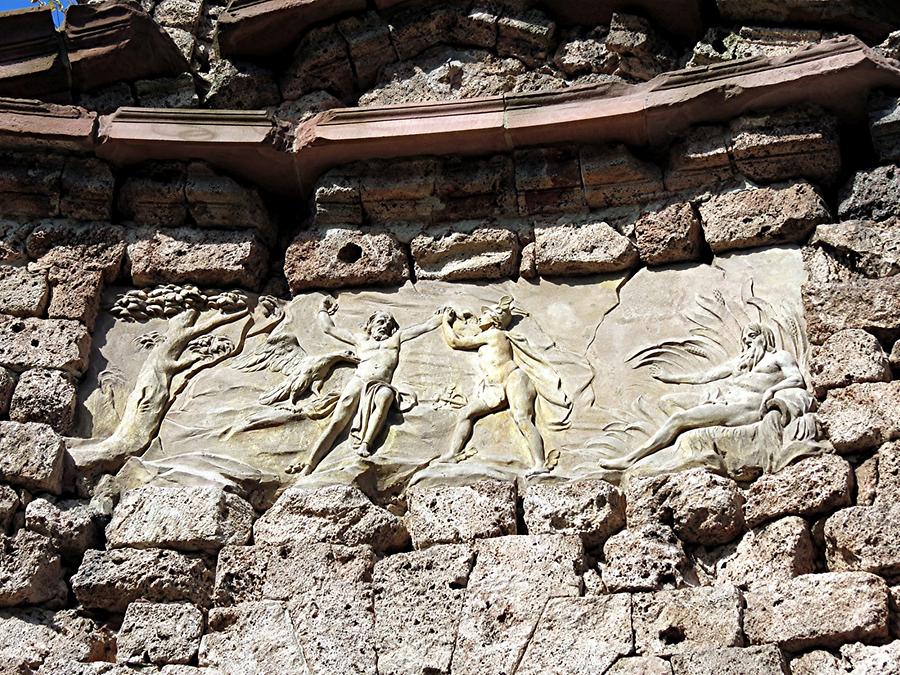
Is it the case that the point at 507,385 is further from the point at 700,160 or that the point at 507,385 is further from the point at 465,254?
the point at 700,160

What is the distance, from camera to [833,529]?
6086mm

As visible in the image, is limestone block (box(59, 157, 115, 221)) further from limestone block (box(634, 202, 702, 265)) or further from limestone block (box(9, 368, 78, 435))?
limestone block (box(634, 202, 702, 265))

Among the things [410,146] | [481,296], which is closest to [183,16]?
[410,146]

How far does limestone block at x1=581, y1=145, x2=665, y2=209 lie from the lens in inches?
294

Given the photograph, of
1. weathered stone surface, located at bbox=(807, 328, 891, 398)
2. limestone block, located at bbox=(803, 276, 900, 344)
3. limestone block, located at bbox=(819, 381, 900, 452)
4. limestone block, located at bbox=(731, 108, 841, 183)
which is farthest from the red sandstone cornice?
limestone block, located at bbox=(819, 381, 900, 452)

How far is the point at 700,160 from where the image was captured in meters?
7.40

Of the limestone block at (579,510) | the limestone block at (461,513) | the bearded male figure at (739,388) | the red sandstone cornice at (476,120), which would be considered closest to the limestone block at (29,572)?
A: the limestone block at (461,513)

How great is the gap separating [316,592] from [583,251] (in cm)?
230

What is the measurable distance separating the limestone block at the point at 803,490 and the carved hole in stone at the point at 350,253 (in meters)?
2.46

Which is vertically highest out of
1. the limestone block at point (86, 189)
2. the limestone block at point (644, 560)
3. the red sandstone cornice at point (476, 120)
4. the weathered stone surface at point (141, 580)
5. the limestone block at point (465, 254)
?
the red sandstone cornice at point (476, 120)

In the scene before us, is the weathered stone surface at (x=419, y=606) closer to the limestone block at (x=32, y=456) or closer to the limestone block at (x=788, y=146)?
the limestone block at (x=32, y=456)

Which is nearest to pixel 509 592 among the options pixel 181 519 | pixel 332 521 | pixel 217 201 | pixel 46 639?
pixel 332 521

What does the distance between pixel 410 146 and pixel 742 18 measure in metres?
1.96

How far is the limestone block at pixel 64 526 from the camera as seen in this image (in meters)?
6.62
